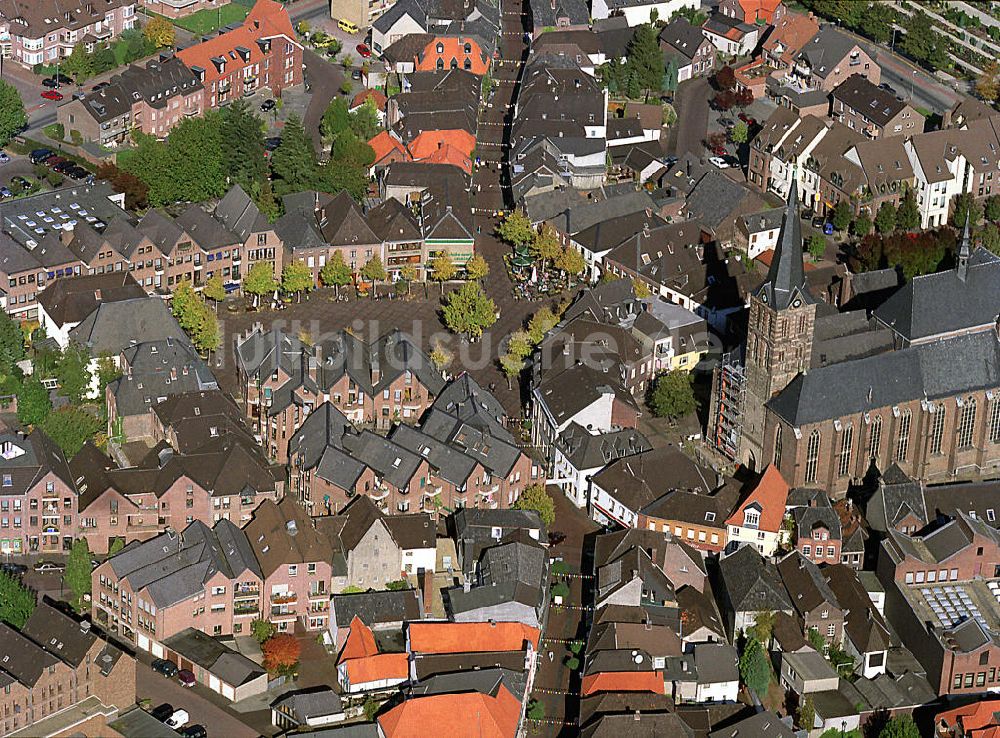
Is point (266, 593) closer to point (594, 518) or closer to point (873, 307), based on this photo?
point (594, 518)

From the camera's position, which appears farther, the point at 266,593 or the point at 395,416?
the point at 395,416

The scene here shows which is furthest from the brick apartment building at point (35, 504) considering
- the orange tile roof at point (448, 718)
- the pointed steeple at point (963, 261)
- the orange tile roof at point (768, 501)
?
the pointed steeple at point (963, 261)

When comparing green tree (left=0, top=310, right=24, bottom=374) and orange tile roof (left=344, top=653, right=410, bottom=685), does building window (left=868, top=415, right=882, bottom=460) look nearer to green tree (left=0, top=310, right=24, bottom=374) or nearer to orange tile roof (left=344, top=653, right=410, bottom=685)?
orange tile roof (left=344, top=653, right=410, bottom=685)

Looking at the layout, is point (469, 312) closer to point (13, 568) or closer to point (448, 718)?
point (13, 568)

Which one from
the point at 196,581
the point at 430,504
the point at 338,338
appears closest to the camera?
the point at 196,581

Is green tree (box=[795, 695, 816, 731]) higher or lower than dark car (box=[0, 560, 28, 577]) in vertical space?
lower

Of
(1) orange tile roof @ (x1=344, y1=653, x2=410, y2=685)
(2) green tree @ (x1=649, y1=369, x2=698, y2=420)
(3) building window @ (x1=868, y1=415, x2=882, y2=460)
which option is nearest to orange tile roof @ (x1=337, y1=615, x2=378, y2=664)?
(1) orange tile roof @ (x1=344, y1=653, x2=410, y2=685)

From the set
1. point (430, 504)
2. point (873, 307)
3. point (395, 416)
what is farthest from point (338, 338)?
point (873, 307)
